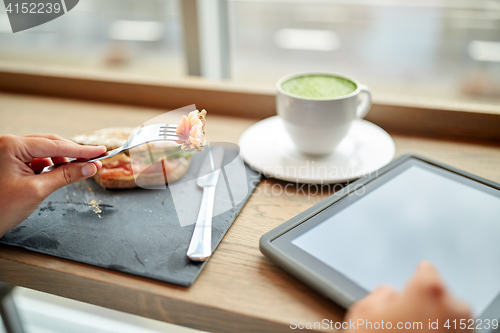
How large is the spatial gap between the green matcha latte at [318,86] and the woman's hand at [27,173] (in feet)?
1.27

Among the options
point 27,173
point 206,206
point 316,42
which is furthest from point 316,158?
point 316,42

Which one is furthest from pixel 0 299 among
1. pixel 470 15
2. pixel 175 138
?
pixel 470 15

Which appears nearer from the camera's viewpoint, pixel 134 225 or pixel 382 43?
pixel 134 225

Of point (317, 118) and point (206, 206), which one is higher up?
point (317, 118)

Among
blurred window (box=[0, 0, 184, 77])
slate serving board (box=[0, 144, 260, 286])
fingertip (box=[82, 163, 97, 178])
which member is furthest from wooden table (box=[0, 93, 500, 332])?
blurred window (box=[0, 0, 184, 77])

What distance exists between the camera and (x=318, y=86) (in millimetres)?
746

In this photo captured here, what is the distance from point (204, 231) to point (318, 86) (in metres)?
0.39

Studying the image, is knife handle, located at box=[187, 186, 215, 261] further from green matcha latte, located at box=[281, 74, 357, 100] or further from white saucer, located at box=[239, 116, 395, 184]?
green matcha latte, located at box=[281, 74, 357, 100]

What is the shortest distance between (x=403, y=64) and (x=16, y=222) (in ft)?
11.3

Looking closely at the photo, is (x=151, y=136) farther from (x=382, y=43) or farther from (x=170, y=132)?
(x=382, y=43)

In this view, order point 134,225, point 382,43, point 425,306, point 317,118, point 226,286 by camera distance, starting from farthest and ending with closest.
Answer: point 382,43, point 317,118, point 134,225, point 226,286, point 425,306

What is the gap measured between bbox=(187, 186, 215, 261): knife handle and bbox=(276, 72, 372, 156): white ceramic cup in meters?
0.20

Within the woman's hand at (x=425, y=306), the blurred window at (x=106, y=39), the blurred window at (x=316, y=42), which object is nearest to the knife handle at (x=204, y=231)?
the woman's hand at (x=425, y=306)

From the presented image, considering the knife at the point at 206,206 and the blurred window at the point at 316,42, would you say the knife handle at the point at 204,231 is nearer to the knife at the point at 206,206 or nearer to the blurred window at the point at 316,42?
the knife at the point at 206,206
